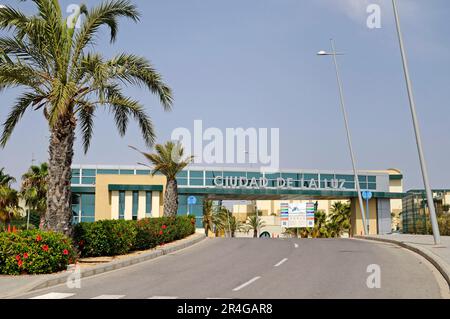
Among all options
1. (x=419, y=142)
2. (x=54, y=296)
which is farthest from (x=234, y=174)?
(x=54, y=296)

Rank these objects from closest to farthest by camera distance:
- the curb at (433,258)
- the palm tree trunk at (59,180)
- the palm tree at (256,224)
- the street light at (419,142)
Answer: the curb at (433,258), the palm tree trunk at (59,180), the street light at (419,142), the palm tree at (256,224)

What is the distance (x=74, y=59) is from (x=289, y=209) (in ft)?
127

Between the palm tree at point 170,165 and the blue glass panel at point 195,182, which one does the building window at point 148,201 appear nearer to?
the blue glass panel at point 195,182

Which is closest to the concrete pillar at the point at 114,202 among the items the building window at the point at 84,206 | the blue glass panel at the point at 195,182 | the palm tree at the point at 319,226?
the building window at the point at 84,206

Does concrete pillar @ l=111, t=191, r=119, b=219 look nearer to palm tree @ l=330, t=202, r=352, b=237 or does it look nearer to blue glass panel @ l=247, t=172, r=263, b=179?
blue glass panel @ l=247, t=172, r=263, b=179

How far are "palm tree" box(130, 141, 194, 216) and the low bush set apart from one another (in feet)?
43.9

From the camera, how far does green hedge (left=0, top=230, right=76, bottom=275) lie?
13.3 m

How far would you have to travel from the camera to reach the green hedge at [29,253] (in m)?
13.3

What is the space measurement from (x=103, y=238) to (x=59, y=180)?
10.2 feet

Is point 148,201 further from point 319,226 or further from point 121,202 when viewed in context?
point 319,226

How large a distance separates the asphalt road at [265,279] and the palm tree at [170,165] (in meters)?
13.9

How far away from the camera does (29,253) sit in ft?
43.7

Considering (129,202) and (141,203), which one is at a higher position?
(129,202)
